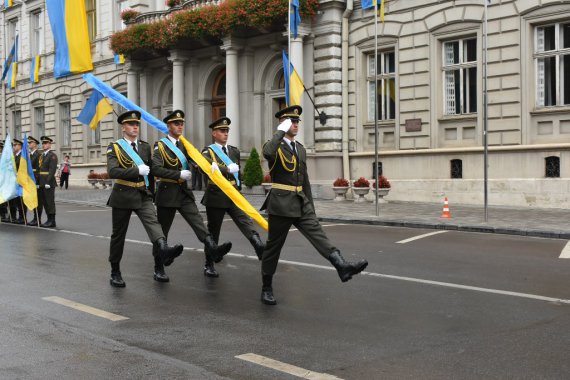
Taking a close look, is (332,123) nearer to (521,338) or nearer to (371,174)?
(371,174)

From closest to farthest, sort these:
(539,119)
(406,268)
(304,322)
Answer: (304,322) < (406,268) < (539,119)

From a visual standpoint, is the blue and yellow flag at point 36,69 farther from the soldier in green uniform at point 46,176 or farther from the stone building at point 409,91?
the soldier in green uniform at point 46,176

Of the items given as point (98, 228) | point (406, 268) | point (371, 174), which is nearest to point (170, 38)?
point (371, 174)

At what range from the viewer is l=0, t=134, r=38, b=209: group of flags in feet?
52.4

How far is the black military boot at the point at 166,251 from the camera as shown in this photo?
7.82 metres

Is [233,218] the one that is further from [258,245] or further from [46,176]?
[46,176]

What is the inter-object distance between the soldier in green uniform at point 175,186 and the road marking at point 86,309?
1.45 metres

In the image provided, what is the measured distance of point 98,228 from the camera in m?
15.1

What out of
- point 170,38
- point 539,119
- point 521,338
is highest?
point 170,38

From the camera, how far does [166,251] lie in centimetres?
784

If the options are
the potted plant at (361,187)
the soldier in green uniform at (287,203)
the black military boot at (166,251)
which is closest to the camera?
the soldier in green uniform at (287,203)

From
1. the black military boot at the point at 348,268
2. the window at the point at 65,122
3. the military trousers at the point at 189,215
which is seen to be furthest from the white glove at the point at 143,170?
the window at the point at 65,122

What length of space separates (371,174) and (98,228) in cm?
1048

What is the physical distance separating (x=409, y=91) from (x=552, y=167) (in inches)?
202
